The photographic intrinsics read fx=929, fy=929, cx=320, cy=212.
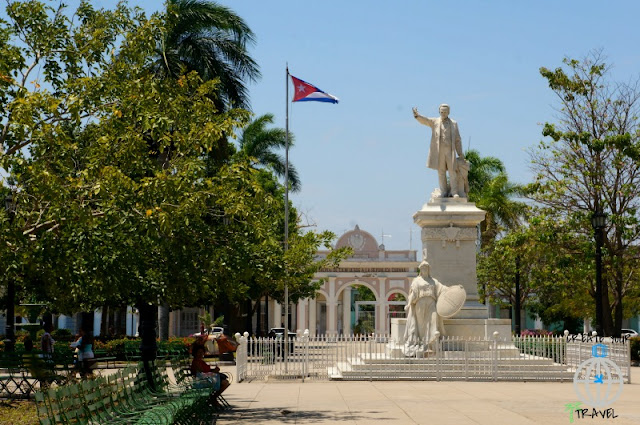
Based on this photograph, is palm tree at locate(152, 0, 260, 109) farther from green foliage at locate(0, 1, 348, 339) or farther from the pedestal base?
green foliage at locate(0, 1, 348, 339)

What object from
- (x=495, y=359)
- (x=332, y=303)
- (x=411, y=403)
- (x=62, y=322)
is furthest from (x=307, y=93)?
(x=62, y=322)

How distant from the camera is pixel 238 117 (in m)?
16.9

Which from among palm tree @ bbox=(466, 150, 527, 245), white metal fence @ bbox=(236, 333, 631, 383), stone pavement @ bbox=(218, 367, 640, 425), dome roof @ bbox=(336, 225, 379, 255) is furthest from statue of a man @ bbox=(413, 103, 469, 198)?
dome roof @ bbox=(336, 225, 379, 255)

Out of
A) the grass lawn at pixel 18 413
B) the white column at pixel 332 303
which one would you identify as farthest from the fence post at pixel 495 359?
the white column at pixel 332 303

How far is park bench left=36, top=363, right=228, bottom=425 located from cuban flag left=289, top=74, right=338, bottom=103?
17486 mm

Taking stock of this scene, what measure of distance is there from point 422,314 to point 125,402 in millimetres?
12867

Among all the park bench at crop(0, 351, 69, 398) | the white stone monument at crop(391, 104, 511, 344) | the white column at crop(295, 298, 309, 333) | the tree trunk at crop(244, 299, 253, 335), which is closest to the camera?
the park bench at crop(0, 351, 69, 398)

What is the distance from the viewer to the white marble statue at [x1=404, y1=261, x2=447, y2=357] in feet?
76.3

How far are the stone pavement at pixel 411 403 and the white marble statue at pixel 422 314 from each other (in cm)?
146

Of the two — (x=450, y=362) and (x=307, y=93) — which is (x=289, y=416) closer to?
(x=450, y=362)

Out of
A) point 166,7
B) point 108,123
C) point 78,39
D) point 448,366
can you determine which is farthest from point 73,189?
point 448,366

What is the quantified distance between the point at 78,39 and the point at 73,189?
291cm

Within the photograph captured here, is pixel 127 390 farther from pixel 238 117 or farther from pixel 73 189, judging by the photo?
pixel 238 117

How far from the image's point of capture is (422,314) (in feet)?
76.8
